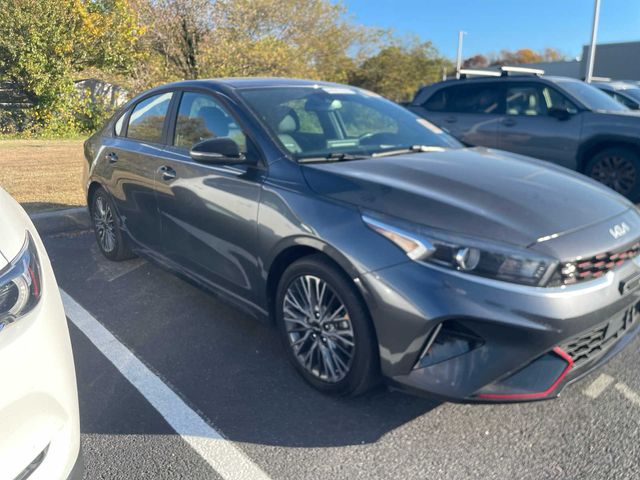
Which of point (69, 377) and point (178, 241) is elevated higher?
point (69, 377)

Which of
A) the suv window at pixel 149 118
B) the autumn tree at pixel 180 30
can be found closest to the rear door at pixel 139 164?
the suv window at pixel 149 118

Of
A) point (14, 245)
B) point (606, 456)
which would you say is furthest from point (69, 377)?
point (606, 456)

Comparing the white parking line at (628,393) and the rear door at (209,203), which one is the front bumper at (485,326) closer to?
the white parking line at (628,393)

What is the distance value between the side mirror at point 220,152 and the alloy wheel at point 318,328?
0.80 meters

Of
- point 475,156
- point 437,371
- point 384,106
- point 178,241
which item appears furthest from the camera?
point 384,106

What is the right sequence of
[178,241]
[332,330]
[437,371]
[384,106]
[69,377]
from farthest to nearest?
1. [384,106]
2. [178,241]
3. [332,330]
4. [437,371]
5. [69,377]

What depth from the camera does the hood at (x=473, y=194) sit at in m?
2.41

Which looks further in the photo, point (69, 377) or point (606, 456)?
point (606, 456)

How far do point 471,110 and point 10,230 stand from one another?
24.4 feet

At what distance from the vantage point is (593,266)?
7.80 ft

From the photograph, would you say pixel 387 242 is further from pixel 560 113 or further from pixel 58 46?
pixel 58 46

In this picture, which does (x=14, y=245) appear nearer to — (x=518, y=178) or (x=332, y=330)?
(x=332, y=330)

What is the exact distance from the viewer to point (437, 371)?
233cm

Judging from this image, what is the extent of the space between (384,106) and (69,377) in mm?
3011
